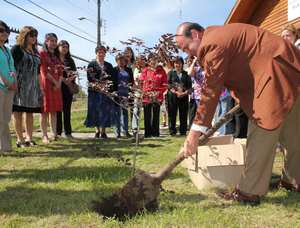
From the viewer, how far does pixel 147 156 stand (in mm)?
6129

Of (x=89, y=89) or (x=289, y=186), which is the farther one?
(x=89, y=89)

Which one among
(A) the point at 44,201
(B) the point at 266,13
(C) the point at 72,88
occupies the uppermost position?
(B) the point at 266,13

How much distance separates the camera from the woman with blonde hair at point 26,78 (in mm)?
6660

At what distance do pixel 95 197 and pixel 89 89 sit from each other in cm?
412

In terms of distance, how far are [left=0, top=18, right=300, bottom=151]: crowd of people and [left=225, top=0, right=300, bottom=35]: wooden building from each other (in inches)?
185

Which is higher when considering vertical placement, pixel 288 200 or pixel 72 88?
pixel 72 88

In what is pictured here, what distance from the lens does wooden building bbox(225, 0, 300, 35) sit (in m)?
12.0

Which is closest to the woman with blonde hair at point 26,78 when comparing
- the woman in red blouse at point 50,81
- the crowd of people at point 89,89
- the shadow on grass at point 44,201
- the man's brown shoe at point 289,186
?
the crowd of people at point 89,89

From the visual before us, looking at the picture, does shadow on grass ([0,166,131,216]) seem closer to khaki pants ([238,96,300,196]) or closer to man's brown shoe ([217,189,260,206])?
man's brown shoe ([217,189,260,206])

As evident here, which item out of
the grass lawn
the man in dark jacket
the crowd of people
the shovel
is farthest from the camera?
the man in dark jacket

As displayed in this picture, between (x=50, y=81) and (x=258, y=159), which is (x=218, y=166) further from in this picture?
(x=50, y=81)

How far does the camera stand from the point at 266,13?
14156 millimetres

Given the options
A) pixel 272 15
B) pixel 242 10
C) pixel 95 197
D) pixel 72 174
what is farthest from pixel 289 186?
pixel 242 10

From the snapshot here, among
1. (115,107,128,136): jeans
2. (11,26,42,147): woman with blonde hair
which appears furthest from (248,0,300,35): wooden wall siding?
(11,26,42,147): woman with blonde hair
